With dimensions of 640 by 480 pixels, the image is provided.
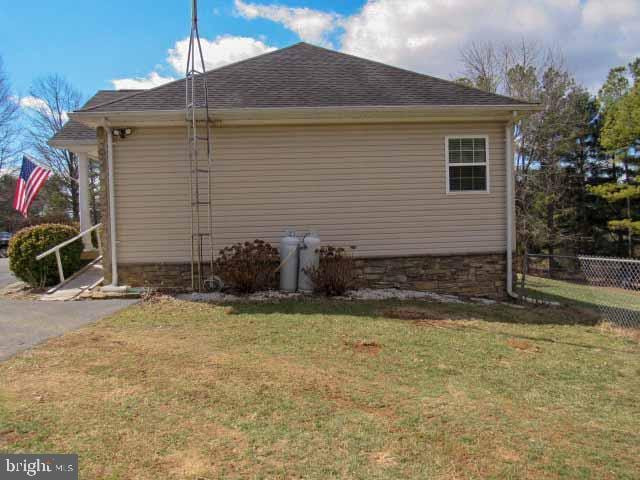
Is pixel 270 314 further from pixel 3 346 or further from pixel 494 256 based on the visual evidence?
pixel 494 256

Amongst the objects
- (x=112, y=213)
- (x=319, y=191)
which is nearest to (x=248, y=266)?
(x=319, y=191)

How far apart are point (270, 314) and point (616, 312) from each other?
20.4ft

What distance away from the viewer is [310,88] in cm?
893

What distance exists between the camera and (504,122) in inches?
340

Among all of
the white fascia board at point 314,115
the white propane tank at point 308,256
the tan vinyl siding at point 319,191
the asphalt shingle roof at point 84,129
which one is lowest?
the white propane tank at point 308,256

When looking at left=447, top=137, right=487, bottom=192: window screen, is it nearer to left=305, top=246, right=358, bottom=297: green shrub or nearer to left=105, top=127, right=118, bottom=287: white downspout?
left=305, top=246, right=358, bottom=297: green shrub

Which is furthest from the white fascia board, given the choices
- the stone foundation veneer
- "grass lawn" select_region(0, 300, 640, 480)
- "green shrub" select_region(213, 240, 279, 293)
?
"grass lawn" select_region(0, 300, 640, 480)

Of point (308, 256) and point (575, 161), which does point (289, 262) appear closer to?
point (308, 256)

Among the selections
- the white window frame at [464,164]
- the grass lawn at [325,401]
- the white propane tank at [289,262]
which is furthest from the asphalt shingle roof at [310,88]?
the grass lawn at [325,401]

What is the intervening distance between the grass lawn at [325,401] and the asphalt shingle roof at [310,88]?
14.5 feet

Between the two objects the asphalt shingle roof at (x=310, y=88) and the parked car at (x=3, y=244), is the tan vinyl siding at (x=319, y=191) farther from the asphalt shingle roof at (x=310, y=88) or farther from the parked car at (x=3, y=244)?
the parked car at (x=3, y=244)

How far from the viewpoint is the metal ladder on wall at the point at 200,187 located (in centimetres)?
801

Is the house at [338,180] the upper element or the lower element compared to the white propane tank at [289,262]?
upper

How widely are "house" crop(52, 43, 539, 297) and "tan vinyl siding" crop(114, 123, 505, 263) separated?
0.02 meters
